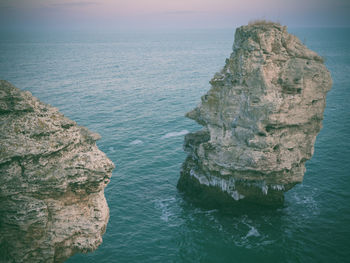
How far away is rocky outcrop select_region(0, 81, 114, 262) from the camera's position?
39.4 ft

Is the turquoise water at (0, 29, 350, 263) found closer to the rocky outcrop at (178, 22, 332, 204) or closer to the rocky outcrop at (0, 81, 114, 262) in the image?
the rocky outcrop at (178, 22, 332, 204)

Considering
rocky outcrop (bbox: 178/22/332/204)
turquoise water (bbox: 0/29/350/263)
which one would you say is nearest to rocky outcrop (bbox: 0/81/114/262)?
turquoise water (bbox: 0/29/350/263)

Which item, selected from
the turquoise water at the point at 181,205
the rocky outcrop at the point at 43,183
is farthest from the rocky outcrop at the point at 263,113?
the rocky outcrop at the point at 43,183

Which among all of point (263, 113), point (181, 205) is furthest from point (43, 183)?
point (181, 205)

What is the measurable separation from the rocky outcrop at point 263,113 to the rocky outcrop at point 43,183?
56.2 feet

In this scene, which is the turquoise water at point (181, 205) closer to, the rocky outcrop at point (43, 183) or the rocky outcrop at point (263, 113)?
the rocky outcrop at point (263, 113)

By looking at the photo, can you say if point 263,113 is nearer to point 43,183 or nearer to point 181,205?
point 181,205

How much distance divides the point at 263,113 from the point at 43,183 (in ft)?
67.0

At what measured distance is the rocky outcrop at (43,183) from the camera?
12016 millimetres

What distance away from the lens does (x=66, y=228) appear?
43.8 feet

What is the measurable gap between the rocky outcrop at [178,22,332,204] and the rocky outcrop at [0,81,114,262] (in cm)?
1714

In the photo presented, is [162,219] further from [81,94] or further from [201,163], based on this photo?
[81,94]

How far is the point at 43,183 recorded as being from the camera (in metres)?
12.5

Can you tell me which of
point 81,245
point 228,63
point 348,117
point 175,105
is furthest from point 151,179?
point 348,117
